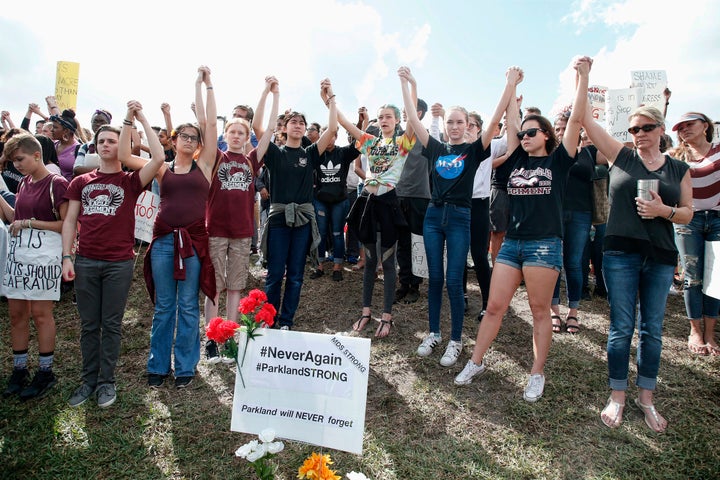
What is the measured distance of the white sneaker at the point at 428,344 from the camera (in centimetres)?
425

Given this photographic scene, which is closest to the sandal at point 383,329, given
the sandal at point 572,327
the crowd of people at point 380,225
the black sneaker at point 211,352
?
the crowd of people at point 380,225

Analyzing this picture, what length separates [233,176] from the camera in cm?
430

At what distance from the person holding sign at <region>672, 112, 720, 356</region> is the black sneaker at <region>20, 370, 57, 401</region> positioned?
255 inches

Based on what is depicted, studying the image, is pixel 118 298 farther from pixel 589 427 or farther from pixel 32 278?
pixel 589 427

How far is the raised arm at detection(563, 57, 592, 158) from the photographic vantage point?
3.27 meters

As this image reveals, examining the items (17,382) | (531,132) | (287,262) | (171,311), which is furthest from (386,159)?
(17,382)

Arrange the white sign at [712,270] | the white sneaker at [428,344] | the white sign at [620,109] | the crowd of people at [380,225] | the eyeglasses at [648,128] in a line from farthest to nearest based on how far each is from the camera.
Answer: the white sign at [620,109]
the white sneaker at [428,344]
the white sign at [712,270]
the crowd of people at [380,225]
the eyeglasses at [648,128]

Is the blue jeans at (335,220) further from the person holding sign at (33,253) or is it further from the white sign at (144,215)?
the person holding sign at (33,253)

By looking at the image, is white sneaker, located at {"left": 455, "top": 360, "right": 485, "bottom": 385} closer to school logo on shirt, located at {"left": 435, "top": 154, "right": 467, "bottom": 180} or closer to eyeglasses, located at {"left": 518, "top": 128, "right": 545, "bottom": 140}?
school logo on shirt, located at {"left": 435, "top": 154, "right": 467, "bottom": 180}

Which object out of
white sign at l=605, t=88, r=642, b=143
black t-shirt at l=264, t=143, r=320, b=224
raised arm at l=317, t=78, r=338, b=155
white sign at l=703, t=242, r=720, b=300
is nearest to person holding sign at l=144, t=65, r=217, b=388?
black t-shirt at l=264, t=143, r=320, b=224

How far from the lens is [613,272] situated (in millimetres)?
3301

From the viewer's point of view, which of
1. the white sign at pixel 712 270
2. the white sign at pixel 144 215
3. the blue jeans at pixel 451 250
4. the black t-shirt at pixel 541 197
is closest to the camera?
the black t-shirt at pixel 541 197

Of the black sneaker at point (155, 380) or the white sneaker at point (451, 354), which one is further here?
the white sneaker at point (451, 354)

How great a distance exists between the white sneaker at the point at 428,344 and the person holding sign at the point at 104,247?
285 centimetres
